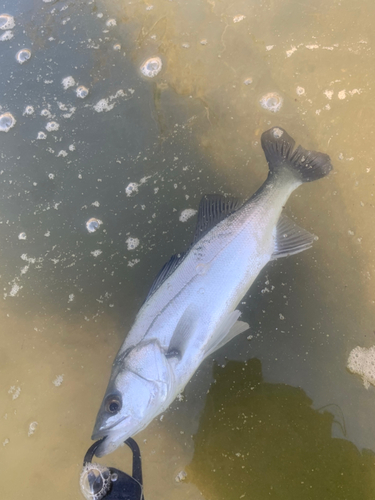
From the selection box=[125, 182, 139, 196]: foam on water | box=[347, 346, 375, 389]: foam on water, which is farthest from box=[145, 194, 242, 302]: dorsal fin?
box=[347, 346, 375, 389]: foam on water

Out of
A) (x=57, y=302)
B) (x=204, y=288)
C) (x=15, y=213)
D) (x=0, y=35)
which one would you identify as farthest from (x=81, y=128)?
(x=204, y=288)

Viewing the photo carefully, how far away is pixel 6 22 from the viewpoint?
10.4ft

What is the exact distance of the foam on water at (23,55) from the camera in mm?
3063

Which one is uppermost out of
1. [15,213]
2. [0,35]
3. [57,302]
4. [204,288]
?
[0,35]

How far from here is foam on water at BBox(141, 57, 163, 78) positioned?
9.60ft

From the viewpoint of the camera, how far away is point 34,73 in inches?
119

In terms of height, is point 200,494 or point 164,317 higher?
point 164,317

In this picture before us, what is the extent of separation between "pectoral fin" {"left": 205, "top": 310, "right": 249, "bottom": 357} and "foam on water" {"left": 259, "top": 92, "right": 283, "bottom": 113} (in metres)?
2.07

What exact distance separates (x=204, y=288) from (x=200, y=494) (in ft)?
5.48

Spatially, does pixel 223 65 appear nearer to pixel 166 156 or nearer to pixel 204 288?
pixel 166 156

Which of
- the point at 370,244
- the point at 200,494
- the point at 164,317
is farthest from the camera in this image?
the point at 370,244

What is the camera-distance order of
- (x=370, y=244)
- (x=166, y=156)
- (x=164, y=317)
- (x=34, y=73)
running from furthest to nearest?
1. (x=34, y=73)
2. (x=166, y=156)
3. (x=370, y=244)
4. (x=164, y=317)

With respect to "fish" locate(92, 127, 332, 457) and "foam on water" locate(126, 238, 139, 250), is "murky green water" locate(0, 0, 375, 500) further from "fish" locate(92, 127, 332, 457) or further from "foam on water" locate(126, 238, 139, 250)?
"fish" locate(92, 127, 332, 457)

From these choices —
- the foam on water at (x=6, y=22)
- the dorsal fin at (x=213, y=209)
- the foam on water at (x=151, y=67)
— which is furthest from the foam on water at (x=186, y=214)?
the foam on water at (x=6, y=22)
